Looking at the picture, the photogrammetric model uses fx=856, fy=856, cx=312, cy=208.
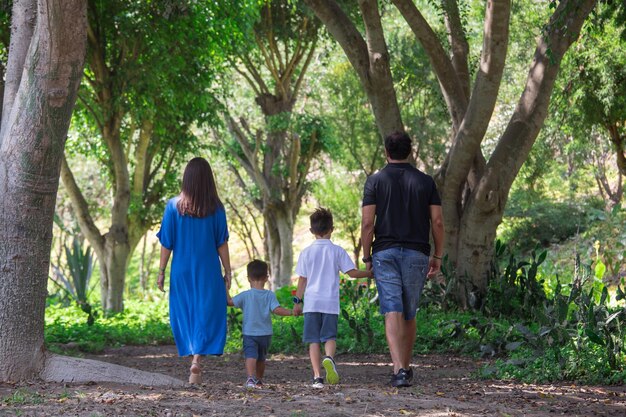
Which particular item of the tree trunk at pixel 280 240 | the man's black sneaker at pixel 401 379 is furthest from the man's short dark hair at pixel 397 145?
the tree trunk at pixel 280 240

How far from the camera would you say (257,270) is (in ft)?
23.4

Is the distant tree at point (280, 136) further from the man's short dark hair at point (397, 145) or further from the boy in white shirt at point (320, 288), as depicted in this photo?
the boy in white shirt at point (320, 288)

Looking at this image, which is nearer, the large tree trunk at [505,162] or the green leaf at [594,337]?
the green leaf at [594,337]

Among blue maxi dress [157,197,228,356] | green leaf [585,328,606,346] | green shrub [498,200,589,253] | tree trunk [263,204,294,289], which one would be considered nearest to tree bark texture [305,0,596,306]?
green leaf [585,328,606,346]

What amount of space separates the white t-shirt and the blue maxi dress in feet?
2.38

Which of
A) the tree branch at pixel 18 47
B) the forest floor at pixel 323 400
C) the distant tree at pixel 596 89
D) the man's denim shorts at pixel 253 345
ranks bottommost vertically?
the forest floor at pixel 323 400

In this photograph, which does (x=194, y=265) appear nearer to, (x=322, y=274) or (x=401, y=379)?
(x=322, y=274)

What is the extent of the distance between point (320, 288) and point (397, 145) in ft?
4.45

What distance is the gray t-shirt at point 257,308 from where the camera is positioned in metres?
7.15

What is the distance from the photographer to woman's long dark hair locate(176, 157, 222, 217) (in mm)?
6934

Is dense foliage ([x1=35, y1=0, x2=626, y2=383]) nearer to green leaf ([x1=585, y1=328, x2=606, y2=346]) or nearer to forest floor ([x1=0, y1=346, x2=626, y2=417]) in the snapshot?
green leaf ([x1=585, y1=328, x2=606, y2=346])

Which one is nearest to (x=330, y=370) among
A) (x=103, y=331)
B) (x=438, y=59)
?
(x=438, y=59)

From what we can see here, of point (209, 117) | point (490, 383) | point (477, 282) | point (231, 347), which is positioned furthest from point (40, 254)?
point (209, 117)

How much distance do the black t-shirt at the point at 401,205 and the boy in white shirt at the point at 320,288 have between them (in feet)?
1.19
